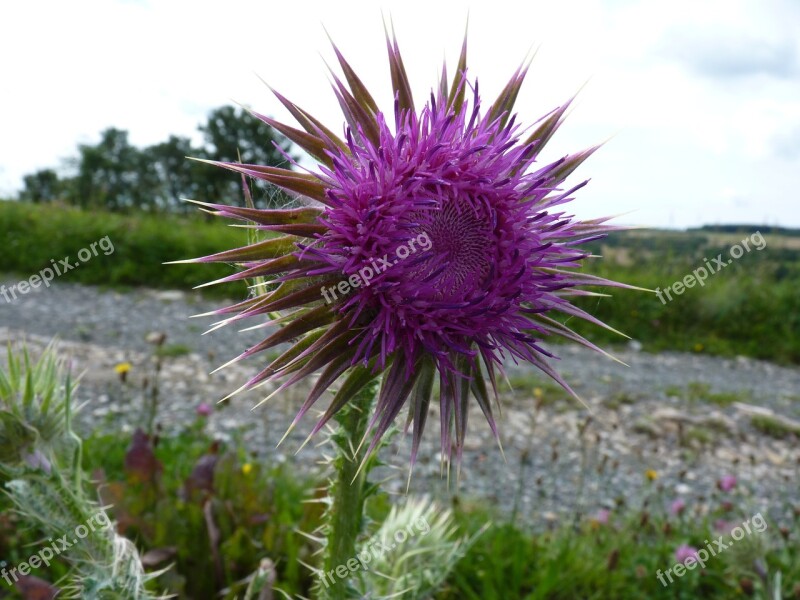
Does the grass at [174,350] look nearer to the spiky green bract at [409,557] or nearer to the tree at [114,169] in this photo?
the spiky green bract at [409,557]

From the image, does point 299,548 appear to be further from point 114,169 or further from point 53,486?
point 114,169

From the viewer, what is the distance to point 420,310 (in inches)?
85.4

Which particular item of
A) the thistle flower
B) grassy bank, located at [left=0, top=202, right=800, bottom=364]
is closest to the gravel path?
grassy bank, located at [left=0, top=202, right=800, bottom=364]

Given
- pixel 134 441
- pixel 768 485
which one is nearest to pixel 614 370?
pixel 768 485

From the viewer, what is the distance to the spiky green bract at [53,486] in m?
2.45

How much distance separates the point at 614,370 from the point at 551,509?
5.09 metres

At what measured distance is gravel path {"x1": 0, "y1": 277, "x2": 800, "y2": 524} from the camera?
639 centimetres

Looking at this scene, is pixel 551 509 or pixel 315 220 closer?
pixel 315 220

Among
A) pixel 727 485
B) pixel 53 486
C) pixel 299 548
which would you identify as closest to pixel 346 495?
pixel 53 486

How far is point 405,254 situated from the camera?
217 centimetres

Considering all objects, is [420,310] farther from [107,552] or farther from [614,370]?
[614,370]

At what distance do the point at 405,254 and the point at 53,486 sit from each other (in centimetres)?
168

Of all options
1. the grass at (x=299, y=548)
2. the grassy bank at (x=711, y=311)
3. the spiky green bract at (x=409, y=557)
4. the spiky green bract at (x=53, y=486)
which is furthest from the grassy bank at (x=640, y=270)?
the spiky green bract at (x=53, y=486)

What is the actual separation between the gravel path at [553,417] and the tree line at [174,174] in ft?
7.83
